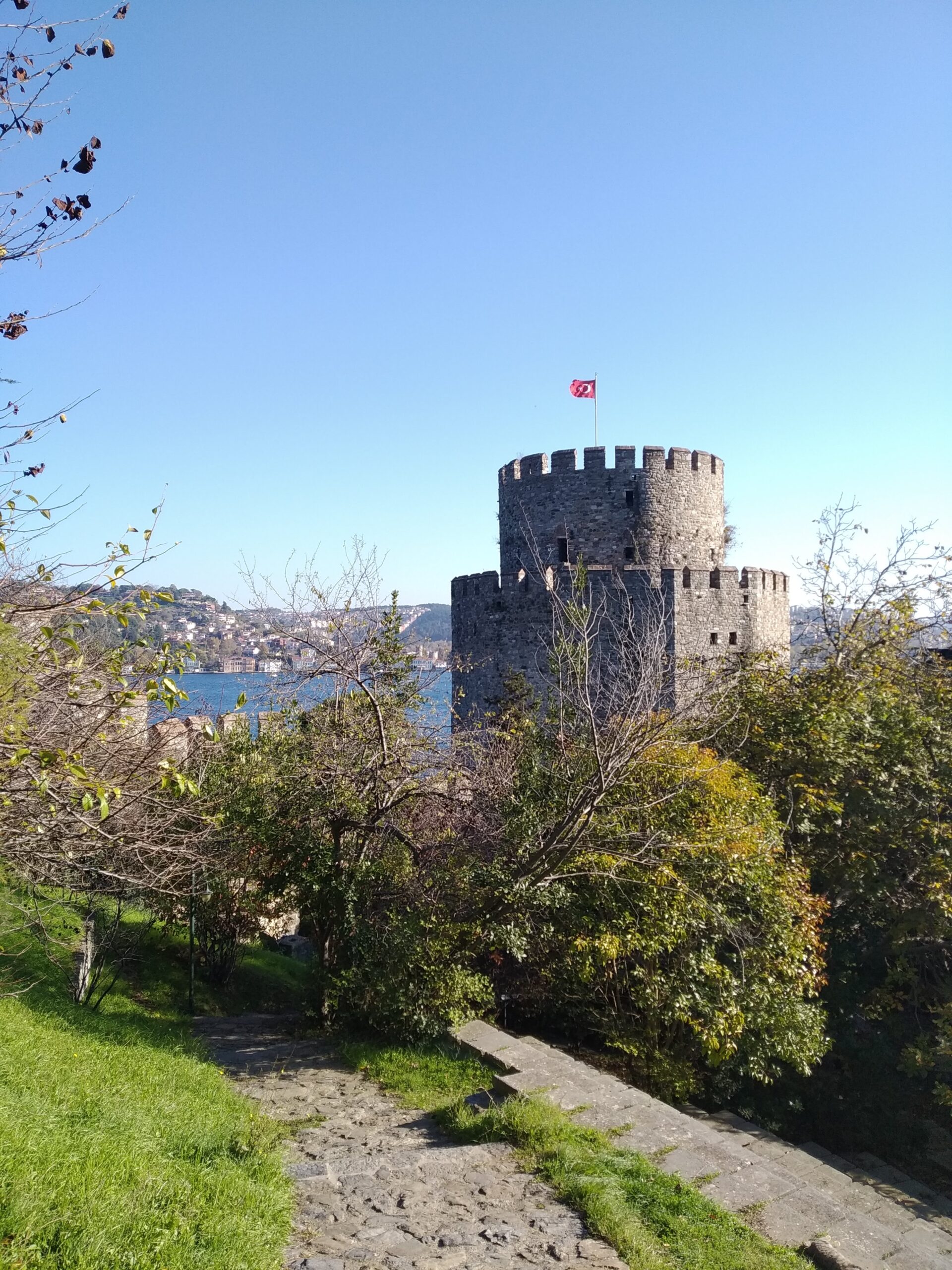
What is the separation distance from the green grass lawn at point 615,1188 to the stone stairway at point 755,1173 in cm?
25

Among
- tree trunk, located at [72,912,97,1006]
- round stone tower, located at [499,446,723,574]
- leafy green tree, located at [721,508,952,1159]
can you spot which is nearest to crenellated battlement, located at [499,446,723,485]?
round stone tower, located at [499,446,723,574]

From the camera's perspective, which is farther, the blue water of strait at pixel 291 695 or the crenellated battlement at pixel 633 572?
the crenellated battlement at pixel 633 572

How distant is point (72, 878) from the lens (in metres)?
8.37

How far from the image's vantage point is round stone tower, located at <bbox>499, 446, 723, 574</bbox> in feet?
61.2

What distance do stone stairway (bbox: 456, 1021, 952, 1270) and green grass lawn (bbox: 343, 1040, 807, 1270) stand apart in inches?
9.9

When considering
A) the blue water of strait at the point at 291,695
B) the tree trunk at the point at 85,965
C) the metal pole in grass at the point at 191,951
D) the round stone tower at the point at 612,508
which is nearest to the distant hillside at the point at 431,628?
the blue water of strait at the point at 291,695

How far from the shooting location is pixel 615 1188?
4.98 meters

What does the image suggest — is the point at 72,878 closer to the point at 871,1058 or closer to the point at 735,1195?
the point at 735,1195

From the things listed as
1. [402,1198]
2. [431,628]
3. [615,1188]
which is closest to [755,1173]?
[615,1188]

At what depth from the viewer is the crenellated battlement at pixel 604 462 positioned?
18.7m

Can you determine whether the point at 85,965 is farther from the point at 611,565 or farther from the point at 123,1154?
the point at 611,565

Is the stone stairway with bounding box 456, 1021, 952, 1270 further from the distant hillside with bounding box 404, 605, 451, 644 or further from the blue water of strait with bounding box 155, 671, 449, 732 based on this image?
the distant hillside with bounding box 404, 605, 451, 644

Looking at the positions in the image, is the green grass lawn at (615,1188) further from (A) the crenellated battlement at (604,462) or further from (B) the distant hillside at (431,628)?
(A) the crenellated battlement at (604,462)

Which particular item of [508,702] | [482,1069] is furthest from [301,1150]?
[508,702]
